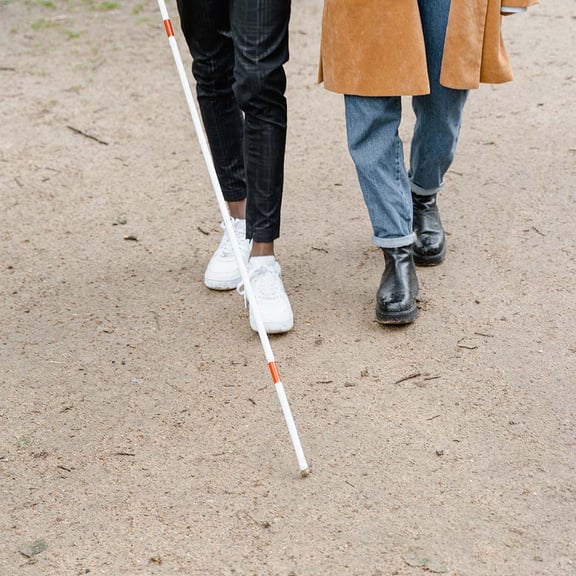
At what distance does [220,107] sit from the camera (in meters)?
4.01

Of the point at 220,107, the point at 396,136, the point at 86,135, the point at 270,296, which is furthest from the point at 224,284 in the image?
the point at 86,135

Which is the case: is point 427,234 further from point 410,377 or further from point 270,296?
point 410,377

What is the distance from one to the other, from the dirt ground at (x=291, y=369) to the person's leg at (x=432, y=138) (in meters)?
0.15

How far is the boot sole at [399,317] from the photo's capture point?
375cm

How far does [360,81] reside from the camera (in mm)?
3498

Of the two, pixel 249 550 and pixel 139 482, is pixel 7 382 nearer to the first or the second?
pixel 139 482

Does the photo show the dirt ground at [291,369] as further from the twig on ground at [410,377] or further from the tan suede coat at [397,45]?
the tan suede coat at [397,45]

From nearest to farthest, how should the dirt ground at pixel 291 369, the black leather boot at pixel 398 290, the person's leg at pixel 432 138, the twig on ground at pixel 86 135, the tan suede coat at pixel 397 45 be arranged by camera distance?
the dirt ground at pixel 291 369
the tan suede coat at pixel 397 45
the person's leg at pixel 432 138
the black leather boot at pixel 398 290
the twig on ground at pixel 86 135

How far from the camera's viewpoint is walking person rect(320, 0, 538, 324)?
3436 millimetres

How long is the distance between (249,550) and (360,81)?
5.26 feet

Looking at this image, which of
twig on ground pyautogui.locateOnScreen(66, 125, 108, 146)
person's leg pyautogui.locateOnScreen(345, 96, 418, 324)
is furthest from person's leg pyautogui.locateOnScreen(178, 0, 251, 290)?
twig on ground pyautogui.locateOnScreen(66, 125, 108, 146)

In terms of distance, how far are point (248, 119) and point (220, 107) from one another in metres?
0.37

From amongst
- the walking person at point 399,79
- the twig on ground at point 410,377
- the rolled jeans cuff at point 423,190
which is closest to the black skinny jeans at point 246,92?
the walking person at point 399,79

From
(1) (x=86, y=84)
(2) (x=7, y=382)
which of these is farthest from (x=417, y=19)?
(1) (x=86, y=84)
